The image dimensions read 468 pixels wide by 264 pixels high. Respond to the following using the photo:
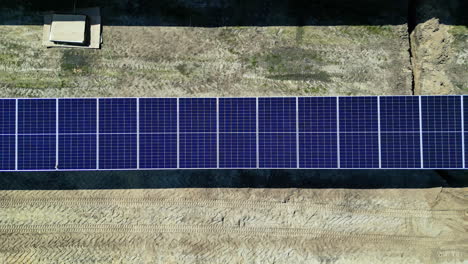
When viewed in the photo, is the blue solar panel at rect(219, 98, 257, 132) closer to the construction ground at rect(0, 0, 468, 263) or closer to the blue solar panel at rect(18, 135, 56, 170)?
the construction ground at rect(0, 0, 468, 263)

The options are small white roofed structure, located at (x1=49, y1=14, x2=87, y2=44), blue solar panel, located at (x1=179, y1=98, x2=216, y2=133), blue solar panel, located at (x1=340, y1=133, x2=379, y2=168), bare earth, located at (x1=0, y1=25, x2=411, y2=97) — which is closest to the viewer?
blue solar panel, located at (x1=340, y1=133, x2=379, y2=168)

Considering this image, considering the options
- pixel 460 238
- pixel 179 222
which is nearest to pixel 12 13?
pixel 179 222

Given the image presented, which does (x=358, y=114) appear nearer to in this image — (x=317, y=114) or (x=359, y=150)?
(x=359, y=150)

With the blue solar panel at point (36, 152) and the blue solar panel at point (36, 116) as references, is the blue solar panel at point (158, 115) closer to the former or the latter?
the blue solar panel at point (36, 116)

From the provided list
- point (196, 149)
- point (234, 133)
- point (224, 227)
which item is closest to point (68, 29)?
point (196, 149)

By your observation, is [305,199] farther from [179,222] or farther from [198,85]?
[198,85]

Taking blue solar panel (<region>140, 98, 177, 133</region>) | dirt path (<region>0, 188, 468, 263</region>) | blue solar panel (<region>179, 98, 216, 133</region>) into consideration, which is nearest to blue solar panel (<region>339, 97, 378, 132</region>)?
dirt path (<region>0, 188, 468, 263</region>)
